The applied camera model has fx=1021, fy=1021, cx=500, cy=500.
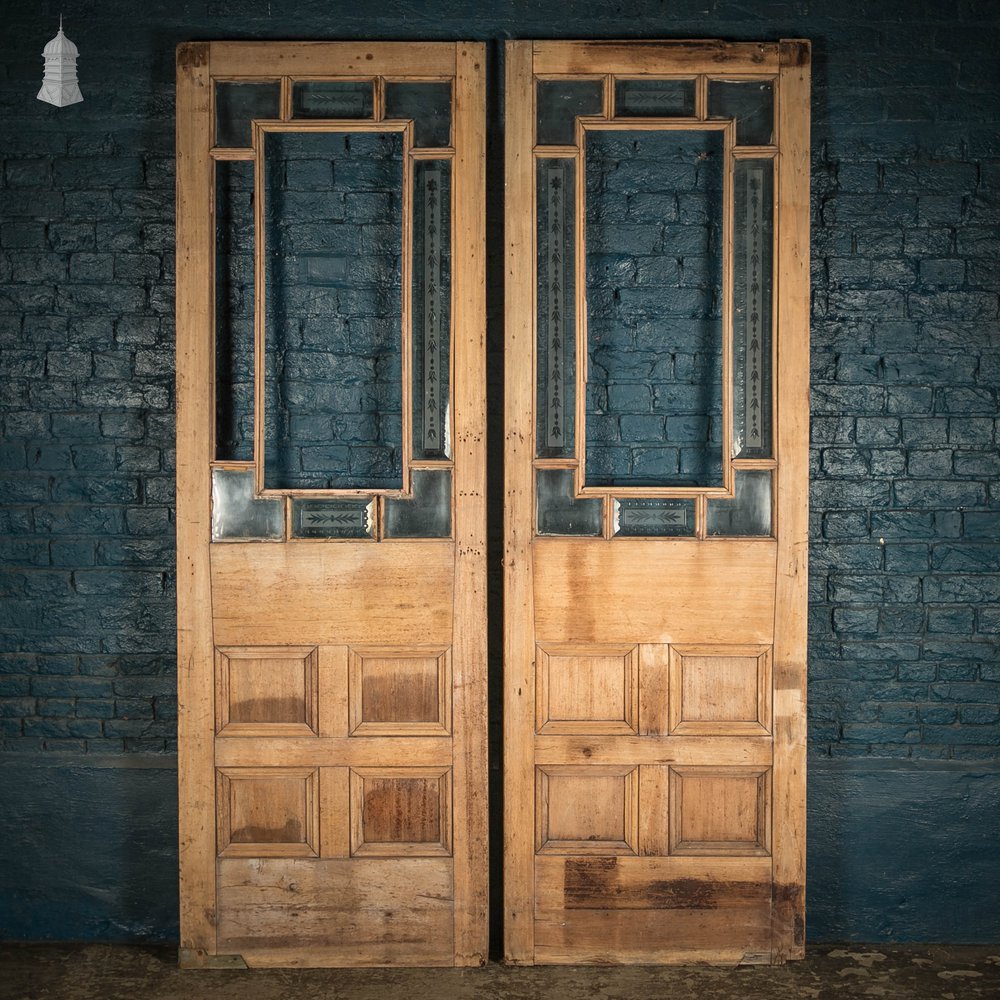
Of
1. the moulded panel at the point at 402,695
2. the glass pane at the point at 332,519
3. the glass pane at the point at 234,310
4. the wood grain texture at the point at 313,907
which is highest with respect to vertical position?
the glass pane at the point at 234,310

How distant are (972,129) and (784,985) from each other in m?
2.44

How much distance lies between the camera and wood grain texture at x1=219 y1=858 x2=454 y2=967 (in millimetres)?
2855

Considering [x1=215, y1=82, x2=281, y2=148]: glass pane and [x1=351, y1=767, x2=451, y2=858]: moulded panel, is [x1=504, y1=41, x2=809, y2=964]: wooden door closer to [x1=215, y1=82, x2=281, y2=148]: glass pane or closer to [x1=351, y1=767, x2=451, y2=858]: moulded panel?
[x1=351, y1=767, x2=451, y2=858]: moulded panel

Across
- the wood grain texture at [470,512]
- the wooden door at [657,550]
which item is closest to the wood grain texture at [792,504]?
the wooden door at [657,550]

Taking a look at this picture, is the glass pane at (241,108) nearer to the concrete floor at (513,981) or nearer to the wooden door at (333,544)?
the wooden door at (333,544)

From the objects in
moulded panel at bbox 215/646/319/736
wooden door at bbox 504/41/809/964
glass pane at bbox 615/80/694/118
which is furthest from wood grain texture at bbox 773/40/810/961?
moulded panel at bbox 215/646/319/736

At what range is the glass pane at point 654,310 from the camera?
287 cm

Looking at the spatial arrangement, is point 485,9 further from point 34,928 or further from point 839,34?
point 34,928

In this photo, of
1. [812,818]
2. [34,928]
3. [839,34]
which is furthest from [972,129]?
[34,928]

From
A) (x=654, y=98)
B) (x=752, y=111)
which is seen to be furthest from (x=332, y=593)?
(x=752, y=111)

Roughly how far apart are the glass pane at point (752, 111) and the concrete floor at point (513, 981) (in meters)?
2.30

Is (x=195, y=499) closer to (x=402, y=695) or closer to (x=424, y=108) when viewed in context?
(x=402, y=695)

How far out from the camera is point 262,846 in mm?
2859

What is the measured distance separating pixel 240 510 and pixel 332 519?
0.26 metres
